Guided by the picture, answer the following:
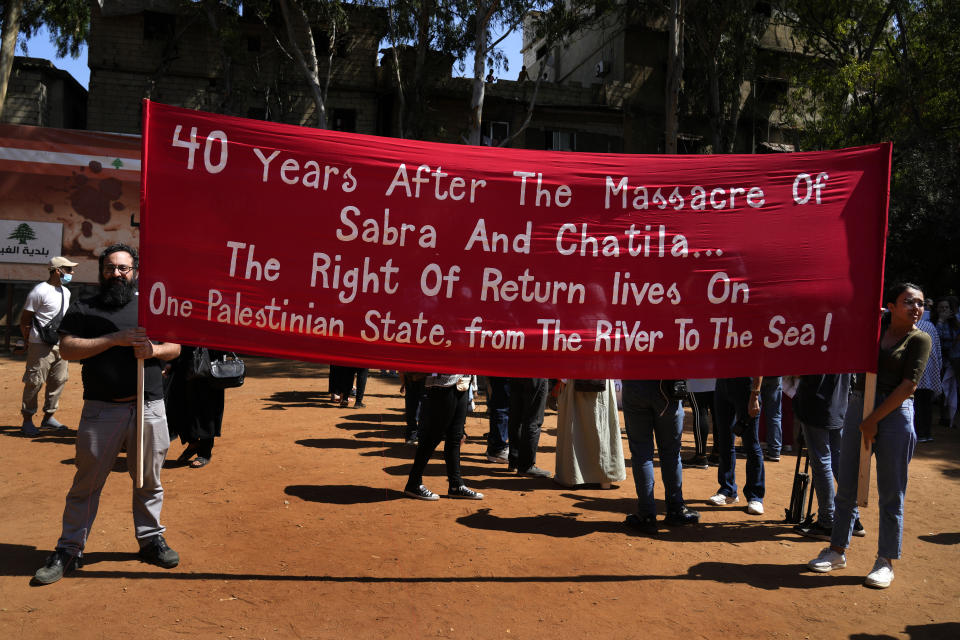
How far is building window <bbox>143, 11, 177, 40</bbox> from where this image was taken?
2753 centimetres

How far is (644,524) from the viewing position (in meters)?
5.96

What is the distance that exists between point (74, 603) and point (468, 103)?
26.6 meters

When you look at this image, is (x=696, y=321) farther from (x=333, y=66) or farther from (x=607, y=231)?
(x=333, y=66)

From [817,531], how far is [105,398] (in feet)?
16.9

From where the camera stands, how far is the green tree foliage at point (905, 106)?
60.0 ft

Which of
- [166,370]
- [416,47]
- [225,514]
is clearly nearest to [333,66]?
[416,47]

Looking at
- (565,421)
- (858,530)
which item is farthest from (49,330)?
(858,530)

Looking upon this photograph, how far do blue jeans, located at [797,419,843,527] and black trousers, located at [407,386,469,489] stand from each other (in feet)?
9.02

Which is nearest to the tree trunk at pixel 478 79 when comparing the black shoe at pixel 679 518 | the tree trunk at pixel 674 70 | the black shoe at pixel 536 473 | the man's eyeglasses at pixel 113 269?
the tree trunk at pixel 674 70

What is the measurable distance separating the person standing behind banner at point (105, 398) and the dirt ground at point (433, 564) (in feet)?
1.20

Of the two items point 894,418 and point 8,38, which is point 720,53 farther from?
point 894,418

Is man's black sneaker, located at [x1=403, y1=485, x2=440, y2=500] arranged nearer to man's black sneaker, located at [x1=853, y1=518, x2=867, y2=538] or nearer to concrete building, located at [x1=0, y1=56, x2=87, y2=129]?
man's black sneaker, located at [x1=853, y1=518, x2=867, y2=538]

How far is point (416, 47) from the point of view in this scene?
85.8ft

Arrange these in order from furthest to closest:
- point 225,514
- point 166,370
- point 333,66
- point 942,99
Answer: point 333,66 < point 942,99 < point 166,370 < point 225,514
